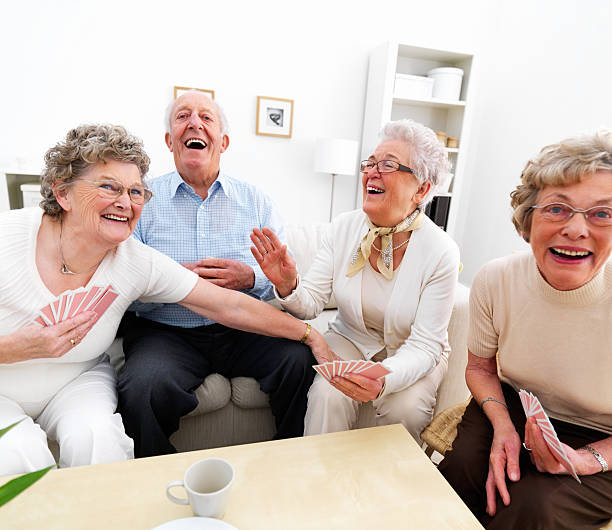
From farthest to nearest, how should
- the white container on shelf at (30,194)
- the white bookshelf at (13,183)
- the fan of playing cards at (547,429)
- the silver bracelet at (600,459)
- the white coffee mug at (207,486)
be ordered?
the white bookshelf at (13,183) < the white container on shelf at (30,194) < the silver bracelet at (600,459) < the fan of playing cards at (547,429) < the white coffee mug at (207,486)

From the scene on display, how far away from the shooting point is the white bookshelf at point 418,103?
11.3 feet

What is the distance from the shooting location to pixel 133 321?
183 cm

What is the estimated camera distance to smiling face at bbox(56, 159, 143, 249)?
1.25m

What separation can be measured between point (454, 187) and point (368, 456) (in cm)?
324

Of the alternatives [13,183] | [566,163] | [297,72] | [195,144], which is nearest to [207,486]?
[566,163]

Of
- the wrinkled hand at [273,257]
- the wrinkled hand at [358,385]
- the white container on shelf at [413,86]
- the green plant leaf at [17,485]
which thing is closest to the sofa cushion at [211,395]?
the wrinkled hand at [273,257]

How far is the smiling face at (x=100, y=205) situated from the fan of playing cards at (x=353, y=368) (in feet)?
2.42

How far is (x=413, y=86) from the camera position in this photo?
3.57 m

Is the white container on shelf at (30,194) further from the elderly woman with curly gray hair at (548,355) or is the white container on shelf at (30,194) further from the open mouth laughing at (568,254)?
the open mouth laughing at (568,254)

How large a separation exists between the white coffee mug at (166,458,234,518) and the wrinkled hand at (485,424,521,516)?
2.29ft

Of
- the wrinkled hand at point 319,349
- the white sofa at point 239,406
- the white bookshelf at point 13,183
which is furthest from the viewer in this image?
the white bookshelf at point 13,183

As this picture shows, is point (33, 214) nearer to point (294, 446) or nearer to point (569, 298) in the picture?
point (294, 446)

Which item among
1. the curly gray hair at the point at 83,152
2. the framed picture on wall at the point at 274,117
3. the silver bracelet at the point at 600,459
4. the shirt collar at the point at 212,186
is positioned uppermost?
the framed picture on wall at the point at 274,117

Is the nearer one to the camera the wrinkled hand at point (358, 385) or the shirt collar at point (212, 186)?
the wrinkled hand at point (358, 385)
